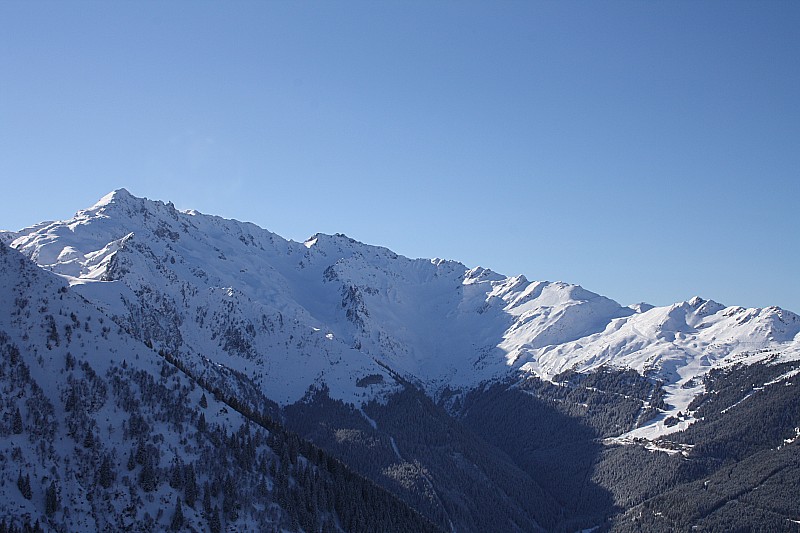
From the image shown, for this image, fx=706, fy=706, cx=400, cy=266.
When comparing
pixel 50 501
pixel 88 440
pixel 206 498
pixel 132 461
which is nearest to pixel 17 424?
pixel 88 440

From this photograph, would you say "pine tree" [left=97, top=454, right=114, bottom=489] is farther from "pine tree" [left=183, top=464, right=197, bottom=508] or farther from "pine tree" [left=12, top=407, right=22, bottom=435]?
"pine tree" [left=12, top=407, right=22, bottom=435]

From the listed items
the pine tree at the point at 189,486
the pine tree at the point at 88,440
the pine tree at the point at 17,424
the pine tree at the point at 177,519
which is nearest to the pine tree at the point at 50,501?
the pine tree at the point at 88,440

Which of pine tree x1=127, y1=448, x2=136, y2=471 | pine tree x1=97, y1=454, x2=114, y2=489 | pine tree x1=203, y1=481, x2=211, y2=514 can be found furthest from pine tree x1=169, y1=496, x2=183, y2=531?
pine tree x1=97, y1=454, x2=114, y2=489

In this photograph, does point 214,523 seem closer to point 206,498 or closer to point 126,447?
point 206,498

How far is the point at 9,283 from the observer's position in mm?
156750

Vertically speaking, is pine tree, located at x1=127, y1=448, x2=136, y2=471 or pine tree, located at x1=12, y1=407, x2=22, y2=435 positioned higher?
pine tree, located at x1=12, y1=407, x2=22, y2=435

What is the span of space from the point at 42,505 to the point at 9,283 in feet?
202

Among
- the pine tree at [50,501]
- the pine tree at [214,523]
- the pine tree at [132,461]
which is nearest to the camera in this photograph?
the pine tree at [50,501]

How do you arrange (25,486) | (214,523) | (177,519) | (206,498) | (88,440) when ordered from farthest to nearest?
1. (206,498)
2. (88,440)
3. (214,523)
4. (177,519)
5. (25,486)

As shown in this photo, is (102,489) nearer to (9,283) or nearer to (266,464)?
(266,464)

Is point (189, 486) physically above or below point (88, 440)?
below

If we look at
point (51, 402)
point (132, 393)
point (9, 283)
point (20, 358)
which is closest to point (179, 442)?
point (132, 393)

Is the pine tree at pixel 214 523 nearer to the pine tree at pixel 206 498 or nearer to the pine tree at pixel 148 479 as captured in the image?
the pine tree at pixel 206 498

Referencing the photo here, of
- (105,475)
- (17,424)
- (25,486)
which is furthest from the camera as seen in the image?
(105,475)
